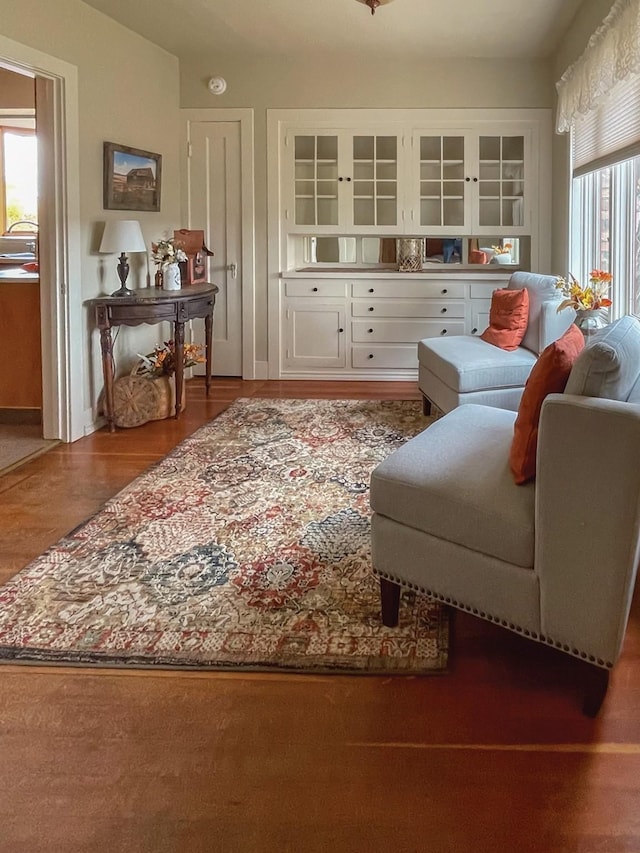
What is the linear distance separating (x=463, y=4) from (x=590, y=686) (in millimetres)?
4498

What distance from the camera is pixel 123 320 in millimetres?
5039

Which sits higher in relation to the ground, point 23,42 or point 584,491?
point 23,42

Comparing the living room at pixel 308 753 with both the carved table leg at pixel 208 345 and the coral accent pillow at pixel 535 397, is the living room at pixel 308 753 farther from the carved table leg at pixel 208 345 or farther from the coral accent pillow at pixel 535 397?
the carved table leg at pixel 208 345

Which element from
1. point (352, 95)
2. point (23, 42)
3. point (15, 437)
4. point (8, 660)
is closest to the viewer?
point (8, 660)

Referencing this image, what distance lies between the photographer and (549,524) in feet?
6.65

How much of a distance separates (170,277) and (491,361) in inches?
91.3

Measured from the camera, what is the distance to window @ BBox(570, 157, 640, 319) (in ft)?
14.6

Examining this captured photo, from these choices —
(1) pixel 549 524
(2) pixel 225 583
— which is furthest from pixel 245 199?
(1) pixel 549 524

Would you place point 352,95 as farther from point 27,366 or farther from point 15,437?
point 15,437

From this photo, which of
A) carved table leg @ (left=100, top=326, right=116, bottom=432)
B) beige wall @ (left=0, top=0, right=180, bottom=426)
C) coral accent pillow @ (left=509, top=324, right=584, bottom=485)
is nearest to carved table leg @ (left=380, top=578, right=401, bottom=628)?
coral accent pillow @ (left=509, top=324, right=584, bottom=485)

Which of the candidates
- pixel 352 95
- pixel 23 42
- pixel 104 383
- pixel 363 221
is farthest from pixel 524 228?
pixel 23 42

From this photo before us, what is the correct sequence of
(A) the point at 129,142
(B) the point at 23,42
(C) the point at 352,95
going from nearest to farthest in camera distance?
(B) the point at 23,42, (A) the point at 129,142, (C) the point at 352,95

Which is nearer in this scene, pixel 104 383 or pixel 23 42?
pixel 23 42

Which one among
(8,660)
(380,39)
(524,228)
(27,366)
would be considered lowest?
(8,660)
